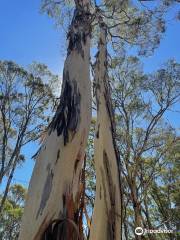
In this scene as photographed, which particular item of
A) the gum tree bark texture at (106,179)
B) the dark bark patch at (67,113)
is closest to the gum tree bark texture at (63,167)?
the dark bark patch at (67,113)

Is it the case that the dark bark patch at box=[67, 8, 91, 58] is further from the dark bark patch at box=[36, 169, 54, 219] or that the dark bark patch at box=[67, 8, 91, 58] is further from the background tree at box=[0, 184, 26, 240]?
the background tree at box=[0, 184, 26, 240]

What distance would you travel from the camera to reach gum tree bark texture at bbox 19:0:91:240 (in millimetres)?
1455

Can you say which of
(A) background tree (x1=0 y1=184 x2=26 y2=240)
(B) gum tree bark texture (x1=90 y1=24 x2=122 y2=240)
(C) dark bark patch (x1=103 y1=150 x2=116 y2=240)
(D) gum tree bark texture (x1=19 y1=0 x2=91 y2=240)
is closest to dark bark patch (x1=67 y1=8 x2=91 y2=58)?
(D) gum tree bark texture (x1=19 y1=0 x2=91 y2=240)

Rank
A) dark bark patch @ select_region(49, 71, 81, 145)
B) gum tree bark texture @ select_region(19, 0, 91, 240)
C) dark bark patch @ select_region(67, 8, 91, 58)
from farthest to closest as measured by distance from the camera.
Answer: dark bark patch @ select_region(67, 8, 91, 58) → dark bark patch @ select_region(49, 71, 81, 145) → gum tree bark texture @ select_region(19, 0, 91, 240)

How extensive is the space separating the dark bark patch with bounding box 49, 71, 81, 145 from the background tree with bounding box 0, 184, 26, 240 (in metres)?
12.6

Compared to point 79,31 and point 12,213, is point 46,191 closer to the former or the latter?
point 79,31

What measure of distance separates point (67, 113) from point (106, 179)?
0.49 meters

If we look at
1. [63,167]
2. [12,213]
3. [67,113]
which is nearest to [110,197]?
[63,167]

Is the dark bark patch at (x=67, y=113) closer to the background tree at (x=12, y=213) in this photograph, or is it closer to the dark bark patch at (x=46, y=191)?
the dark bark patch at (x=46, y=191)

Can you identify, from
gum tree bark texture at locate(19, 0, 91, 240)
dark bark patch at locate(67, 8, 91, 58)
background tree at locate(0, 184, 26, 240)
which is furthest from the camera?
background tree at locate(0, 184, 26, 240)

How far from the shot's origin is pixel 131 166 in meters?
8.64

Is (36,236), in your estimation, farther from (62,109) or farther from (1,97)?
(1,97)

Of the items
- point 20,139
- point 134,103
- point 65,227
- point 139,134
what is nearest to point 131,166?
point 139,134

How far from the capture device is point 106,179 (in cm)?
186
